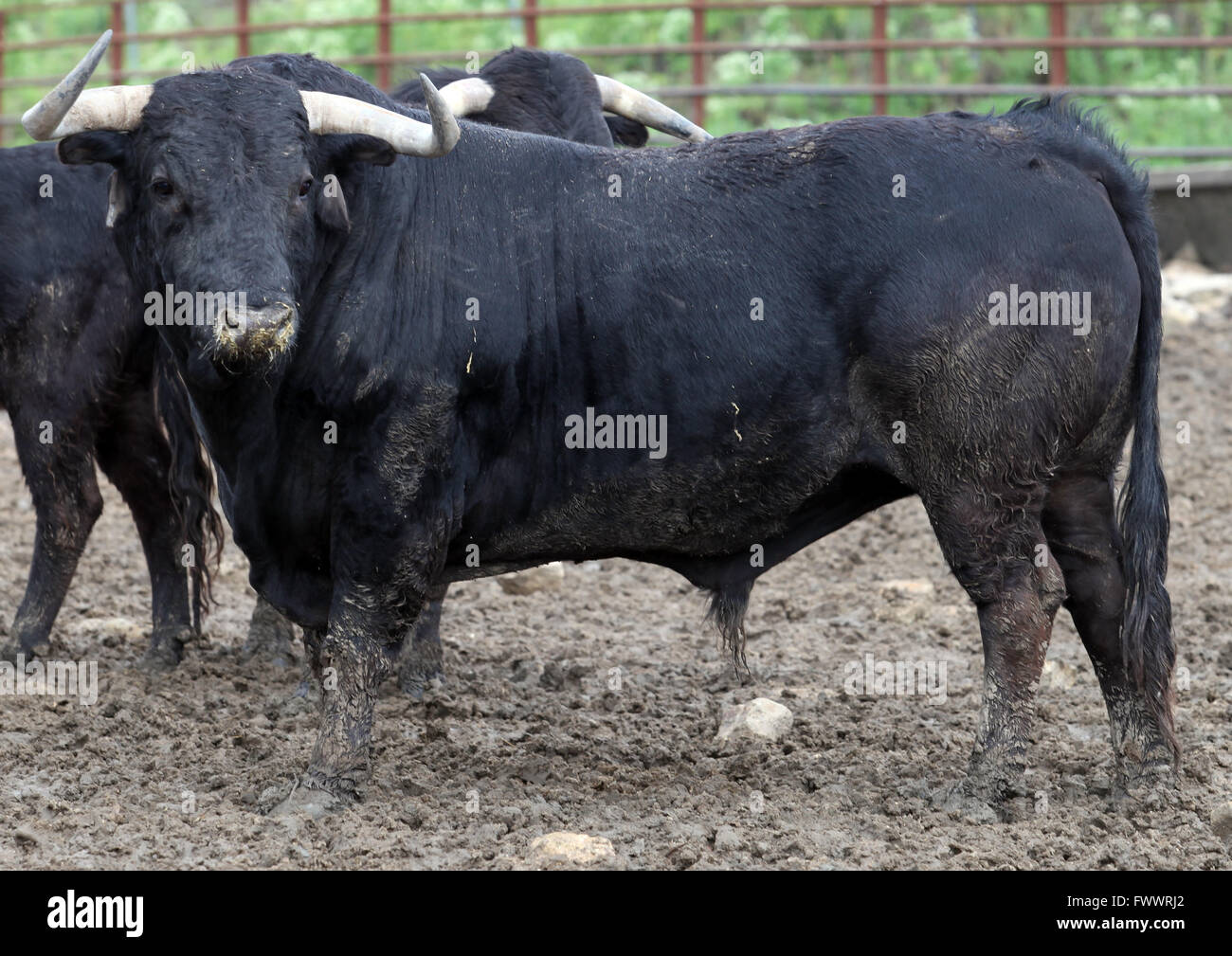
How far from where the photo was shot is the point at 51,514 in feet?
20.1

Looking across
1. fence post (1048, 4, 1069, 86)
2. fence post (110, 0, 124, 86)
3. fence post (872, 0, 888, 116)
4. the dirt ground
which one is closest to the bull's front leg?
the dirt ground

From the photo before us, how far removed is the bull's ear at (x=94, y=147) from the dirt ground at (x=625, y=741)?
1896 mm

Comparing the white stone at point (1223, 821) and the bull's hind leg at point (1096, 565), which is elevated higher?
the bull's hind leg at point (1096, 565)

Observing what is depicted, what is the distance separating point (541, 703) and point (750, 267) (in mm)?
2086

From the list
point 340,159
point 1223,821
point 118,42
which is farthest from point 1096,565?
point 118,42

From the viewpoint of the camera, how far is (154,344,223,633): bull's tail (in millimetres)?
5922

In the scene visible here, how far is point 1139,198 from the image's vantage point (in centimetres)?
473

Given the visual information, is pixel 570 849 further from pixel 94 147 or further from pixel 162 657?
pixel 162 657

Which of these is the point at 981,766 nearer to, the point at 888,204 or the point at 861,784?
the point at 861,784

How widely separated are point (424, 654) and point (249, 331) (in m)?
2.41

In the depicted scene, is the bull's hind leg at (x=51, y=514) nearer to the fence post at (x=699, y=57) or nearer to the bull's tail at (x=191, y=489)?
the bull's tail at (x=191, y=489)

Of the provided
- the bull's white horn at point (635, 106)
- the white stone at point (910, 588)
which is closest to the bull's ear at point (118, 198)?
the bull's white horn at point (635, 106)

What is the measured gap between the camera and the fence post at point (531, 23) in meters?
13.1
